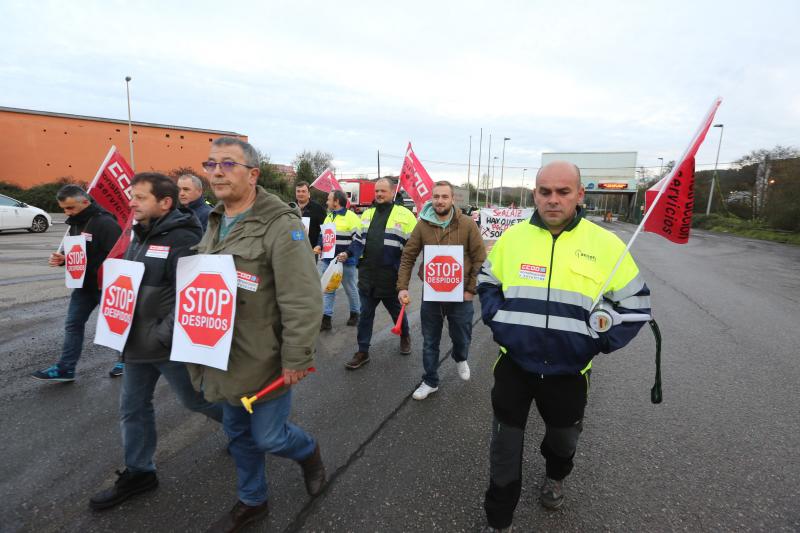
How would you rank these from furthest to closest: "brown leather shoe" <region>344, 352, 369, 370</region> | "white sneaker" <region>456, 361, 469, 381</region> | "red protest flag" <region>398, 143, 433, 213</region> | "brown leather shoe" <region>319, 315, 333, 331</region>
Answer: "red protest flag" <region>398, 143, 433, 213</region> → "brown leather shoe" <region>319, 315, 333, 331</region> → "brown leather shoe" <region>344, 352, 369, 370</region> → "white sneaker" <region>456, 361, 469, 381</region>

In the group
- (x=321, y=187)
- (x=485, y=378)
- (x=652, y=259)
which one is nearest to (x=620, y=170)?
(x=652, y=259)

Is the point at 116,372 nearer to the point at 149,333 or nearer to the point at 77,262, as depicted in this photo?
the point at 77,262

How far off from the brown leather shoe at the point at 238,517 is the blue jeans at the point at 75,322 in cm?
258

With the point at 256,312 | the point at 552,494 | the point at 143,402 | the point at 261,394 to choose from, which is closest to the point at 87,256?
the point at 143,402

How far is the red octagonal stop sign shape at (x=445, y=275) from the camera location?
148 inches

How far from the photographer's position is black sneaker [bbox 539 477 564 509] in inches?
94.6

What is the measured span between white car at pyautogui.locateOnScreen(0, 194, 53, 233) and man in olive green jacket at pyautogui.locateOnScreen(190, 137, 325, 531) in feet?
60.8

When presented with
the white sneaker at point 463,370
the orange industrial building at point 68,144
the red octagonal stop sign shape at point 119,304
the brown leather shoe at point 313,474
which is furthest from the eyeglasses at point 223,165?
the orange industrial building at point 68,144

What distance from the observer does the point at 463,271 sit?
150 inches

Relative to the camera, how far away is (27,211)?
15.7 m

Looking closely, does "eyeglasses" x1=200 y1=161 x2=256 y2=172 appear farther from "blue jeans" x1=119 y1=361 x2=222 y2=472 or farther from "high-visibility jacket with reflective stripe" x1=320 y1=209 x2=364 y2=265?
"high-visibility jacket with reflective stripe" x1=320 y1=209 x2=364 y2=265

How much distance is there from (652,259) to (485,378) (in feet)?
45.1

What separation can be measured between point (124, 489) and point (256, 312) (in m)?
1.44

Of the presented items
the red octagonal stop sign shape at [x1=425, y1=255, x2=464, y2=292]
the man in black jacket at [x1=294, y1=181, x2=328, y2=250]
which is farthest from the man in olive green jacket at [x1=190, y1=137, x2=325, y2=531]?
the man in black jacket at [x1=294, y1=181, x2=328, y2=250]
